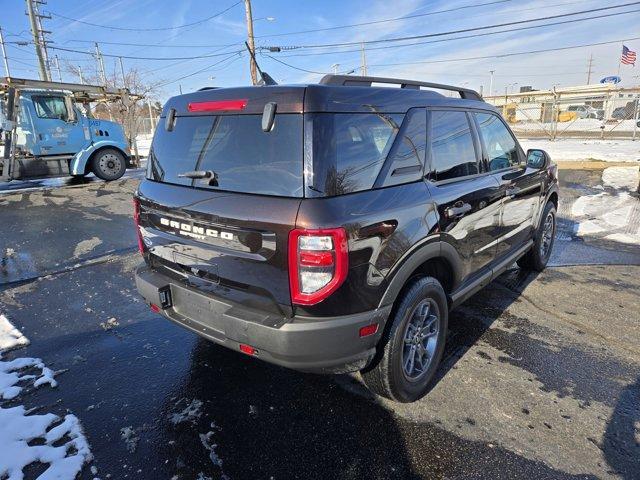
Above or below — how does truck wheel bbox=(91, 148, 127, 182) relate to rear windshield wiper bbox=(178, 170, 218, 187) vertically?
below

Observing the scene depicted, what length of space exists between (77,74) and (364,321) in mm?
53948

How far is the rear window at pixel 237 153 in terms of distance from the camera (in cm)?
215

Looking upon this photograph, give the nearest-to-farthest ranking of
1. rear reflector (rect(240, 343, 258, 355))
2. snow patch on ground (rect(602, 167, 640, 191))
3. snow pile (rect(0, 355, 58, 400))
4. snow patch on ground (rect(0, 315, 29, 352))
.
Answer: rear reflector (rect(240, 343, 258, 355)) < snow pile (rect(0, 355, 58, 400)) < snow patch on ground (rect(0, 315, 29, 352)) < snow patch on ground (rect(602, 167, 640, 191))

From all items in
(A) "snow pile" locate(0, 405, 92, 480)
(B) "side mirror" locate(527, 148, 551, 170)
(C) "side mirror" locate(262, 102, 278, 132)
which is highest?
(C) "side mirror" locate(262, 102, 278, 132)

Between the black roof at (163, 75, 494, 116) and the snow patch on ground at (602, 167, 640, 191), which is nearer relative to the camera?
the black roof at (163, 75, 494, 116)

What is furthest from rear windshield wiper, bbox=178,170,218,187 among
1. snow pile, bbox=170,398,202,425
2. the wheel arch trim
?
snow pile, bbox=170,398,202,425

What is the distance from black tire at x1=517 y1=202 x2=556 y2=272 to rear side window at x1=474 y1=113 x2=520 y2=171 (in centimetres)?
102

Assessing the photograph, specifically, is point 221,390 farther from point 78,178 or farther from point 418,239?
point 78,178

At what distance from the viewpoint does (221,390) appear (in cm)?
291

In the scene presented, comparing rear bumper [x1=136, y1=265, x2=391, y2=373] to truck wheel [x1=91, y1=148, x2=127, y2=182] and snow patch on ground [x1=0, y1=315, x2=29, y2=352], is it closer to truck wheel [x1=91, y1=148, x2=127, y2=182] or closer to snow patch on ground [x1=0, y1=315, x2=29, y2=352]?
snow patch on ground [x1=0, y1=315, x2=29, y2=352]

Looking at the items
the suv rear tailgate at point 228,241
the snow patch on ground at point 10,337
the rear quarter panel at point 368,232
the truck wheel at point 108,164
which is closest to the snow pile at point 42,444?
the snow patch on ground at point 10,337

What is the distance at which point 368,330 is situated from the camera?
225 cm

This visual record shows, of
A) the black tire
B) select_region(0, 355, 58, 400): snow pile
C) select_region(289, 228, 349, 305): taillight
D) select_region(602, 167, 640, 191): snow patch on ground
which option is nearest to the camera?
select_region(289, 228, 349, 305): taillight

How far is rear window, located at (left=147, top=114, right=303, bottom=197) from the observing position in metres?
2.15
